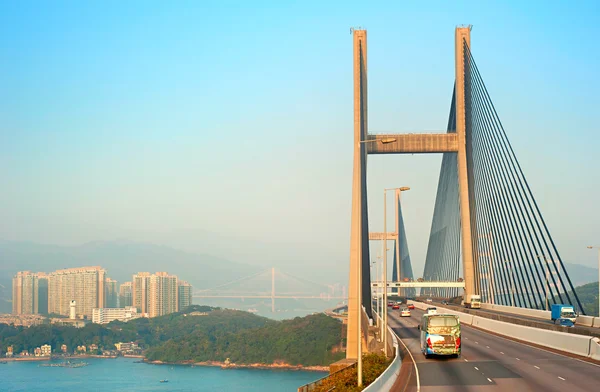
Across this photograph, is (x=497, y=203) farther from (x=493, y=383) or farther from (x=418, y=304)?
(x=418, y=304)

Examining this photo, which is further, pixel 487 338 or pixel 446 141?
pixel 446 141

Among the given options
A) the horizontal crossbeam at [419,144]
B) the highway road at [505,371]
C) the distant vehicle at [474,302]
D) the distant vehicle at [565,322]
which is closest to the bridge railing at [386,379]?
the highway road at [505,371]

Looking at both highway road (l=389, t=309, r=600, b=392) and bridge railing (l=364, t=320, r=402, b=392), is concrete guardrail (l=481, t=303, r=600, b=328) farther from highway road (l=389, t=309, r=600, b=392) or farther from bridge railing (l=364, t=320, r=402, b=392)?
bridge railing (l=364, t=320, r=402, b=392)

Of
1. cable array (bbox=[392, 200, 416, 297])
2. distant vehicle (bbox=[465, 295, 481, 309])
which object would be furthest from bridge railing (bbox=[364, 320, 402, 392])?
cable array (bbox=[392, 200, 416, 297])

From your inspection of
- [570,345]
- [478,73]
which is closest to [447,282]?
[478,73]

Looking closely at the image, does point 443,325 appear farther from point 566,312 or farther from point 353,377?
point 566,312
